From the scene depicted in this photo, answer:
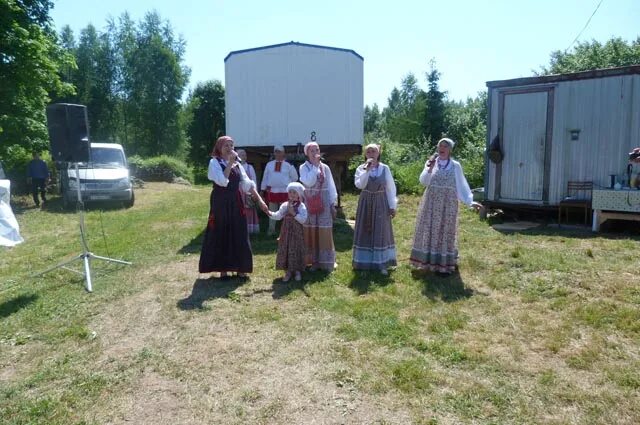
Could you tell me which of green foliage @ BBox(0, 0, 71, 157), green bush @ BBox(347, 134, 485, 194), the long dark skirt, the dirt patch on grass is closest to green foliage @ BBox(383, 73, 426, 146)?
green bush @ BBox(347, 134, 485, 194)

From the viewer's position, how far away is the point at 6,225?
5.22 meters

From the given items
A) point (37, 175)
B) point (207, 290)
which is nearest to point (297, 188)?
point (207, 290)

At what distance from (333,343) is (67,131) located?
4.47 meters

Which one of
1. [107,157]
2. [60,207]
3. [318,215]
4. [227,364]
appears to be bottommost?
[227,364]

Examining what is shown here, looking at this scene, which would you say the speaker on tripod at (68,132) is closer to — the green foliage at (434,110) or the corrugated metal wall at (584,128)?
the corrugated metal wall at (584,128)

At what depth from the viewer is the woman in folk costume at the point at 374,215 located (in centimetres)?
600

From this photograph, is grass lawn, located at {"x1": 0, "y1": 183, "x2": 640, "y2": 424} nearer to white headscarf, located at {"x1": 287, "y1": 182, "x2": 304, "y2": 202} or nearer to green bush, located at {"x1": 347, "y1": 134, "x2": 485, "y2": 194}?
white headscarf, located at {"x1": 287, "y1": 182, "x2": 304, "y2": 202}

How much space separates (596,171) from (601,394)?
674 cm

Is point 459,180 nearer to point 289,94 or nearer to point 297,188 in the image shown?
point 297,188

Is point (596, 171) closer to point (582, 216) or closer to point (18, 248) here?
point (582, 216)

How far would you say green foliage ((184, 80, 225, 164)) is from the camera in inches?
1184

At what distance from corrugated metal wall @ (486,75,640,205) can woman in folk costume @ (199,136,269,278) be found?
6.07m

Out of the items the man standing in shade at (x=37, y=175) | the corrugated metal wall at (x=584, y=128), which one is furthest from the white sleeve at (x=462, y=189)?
the man standing in shade at (x=37, y=175)

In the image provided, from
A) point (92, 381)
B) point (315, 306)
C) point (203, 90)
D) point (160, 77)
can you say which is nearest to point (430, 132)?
point (203, 90)
